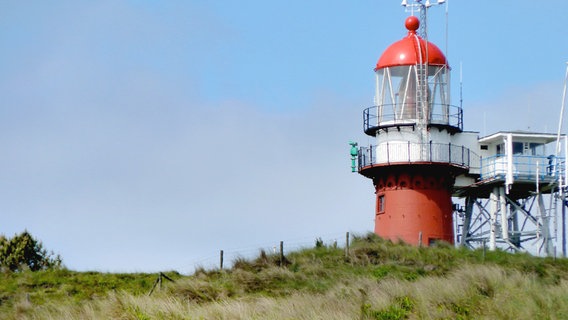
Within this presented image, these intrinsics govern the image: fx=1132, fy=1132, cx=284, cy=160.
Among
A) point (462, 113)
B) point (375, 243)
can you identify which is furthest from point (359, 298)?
point (462, 113)

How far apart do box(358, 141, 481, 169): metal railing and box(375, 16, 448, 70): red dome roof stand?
297 cm

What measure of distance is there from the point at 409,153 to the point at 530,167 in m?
4.93

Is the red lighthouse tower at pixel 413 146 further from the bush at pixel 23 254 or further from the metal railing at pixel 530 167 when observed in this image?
the bush at pixel 23 254

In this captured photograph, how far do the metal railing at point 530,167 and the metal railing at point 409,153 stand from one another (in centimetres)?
134

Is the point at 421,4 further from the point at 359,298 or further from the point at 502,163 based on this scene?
the point at 359,298

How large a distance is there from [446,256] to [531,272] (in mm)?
3393

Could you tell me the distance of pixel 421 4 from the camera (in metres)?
42.2

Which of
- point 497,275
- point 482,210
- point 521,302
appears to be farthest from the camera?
point 482,210

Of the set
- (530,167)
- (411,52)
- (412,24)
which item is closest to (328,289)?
(411,52)

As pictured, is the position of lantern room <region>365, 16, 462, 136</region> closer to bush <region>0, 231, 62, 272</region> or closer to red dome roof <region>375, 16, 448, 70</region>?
red dome roof <region>375, 16, 448, 70</region>

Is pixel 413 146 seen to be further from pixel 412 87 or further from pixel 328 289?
pixel 328 289

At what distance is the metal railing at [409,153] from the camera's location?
1601 inches

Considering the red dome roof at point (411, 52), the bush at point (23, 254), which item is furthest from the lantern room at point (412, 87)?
the bush at point (23, 254)

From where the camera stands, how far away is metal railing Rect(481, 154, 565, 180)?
41906 millimetres
